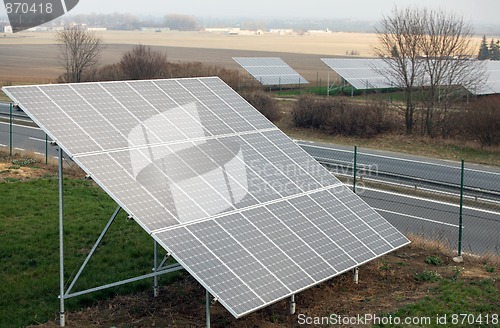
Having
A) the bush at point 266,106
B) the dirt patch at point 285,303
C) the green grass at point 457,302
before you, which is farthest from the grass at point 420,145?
the green grass at point 457,302

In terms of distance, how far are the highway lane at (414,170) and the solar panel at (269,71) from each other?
2213cm

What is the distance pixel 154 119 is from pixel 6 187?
9.12m

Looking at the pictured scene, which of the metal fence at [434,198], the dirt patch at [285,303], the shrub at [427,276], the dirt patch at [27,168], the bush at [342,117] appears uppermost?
the bush at [342,117]

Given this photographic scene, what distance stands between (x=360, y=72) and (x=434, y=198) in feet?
101

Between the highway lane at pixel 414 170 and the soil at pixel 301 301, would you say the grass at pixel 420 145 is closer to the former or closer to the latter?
the highway lane at pixel 414 170

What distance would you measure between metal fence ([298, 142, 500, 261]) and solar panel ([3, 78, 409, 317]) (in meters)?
4.02

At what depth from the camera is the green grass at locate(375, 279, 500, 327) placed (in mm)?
11617

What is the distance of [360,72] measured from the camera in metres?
50.6

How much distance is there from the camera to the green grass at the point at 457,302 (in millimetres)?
11617

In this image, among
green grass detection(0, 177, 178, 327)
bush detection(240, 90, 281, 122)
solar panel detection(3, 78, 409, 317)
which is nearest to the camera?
solar panel detection(3, 78, 409, 317)

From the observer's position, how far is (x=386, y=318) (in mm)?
11445

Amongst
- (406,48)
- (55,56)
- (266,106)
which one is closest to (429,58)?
(406,48)

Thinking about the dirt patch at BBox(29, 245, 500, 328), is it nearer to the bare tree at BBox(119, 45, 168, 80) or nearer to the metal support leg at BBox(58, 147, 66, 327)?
the metal support leg at BBox(58, 147, 66, 327)

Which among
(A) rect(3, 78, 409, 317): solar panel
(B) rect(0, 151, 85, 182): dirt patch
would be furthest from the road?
(A) rect(3, 78, 409, 317): solar panel
